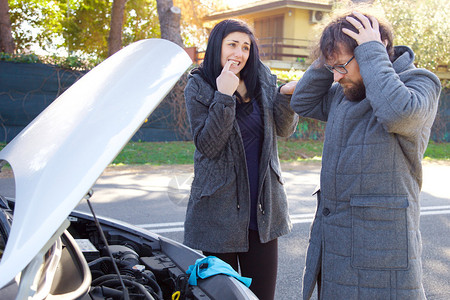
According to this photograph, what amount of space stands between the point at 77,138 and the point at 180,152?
9638mm

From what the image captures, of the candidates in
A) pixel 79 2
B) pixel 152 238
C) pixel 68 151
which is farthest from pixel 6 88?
pixel 79 2

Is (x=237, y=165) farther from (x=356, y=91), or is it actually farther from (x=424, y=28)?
(x=424, y=28)

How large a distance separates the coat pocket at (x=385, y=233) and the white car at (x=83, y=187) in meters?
0.56

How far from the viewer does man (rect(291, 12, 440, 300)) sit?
1815mm

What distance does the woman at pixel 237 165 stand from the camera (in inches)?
93.0

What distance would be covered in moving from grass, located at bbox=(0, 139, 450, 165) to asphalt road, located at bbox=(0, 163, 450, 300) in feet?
2.99

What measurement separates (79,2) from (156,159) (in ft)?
49.9

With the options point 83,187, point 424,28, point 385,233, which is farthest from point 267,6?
point 83,187

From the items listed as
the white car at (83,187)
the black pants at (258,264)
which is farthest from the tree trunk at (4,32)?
the black pants at (258,264)

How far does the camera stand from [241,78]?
8.38 ft

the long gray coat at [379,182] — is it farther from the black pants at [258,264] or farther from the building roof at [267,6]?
the building roof at [267,6]

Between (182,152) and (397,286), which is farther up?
(397,286)

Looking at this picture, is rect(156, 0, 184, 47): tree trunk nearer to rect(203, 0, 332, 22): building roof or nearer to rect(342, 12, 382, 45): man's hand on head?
rect(203, 0, 332, 22): building roof

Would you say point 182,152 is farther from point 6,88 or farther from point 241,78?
point 241,78
